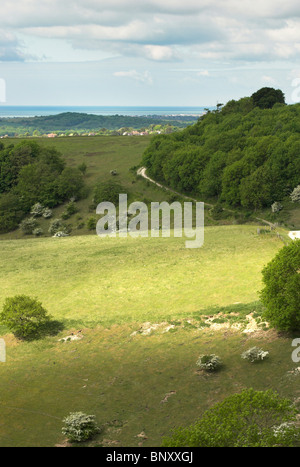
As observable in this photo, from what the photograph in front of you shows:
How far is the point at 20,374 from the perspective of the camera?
31031 mm

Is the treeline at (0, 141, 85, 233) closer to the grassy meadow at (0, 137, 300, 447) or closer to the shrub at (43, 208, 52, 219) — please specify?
the shrub at (43, 208, 52, 219)

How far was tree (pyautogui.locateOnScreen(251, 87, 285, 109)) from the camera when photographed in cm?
14050

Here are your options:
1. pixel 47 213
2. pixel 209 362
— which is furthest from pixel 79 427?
pixel 47 213

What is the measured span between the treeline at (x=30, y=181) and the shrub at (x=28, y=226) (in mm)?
3829

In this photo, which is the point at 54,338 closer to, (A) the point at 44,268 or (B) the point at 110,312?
(B) the point at 110,312

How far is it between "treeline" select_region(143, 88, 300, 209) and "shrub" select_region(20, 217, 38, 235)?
115ft

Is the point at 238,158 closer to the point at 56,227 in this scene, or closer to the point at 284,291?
the point at 56,227

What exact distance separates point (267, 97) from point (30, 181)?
83.9 m

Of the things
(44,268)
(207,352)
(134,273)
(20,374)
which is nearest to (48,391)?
(20,374)

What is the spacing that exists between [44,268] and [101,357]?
2782 centimetres

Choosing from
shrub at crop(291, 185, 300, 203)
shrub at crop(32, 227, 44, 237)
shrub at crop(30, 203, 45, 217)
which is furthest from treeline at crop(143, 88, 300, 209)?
shrub at crop(32, 227, 44, 237)

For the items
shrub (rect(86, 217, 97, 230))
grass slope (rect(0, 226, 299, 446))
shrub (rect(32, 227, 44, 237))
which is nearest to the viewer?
grass slope (rect(0, 226, 299, 446))

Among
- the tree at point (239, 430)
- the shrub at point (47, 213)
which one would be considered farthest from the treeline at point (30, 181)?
the tree at point (239, 430)

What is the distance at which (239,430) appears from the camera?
18.0m
